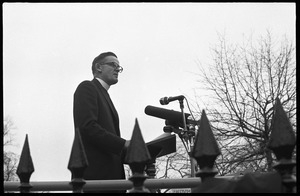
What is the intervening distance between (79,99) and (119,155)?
49 centimetres

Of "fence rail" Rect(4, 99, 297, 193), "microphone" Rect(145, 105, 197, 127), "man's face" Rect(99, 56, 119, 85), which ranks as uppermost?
"man's face" Rect(99, 56, 119, 85)

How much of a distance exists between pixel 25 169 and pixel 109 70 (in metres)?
2.00

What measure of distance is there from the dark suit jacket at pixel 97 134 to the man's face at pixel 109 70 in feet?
1.12

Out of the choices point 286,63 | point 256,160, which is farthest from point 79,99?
point 286,63

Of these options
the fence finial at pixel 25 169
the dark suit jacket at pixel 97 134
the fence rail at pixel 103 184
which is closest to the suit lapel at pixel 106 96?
the dark suit jacket at pixel 97 134

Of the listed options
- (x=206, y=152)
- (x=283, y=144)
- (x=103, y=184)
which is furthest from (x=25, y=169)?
(x=283, y=144)

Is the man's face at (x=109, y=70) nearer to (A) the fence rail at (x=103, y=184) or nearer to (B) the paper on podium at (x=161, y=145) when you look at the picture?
(B) the paper on podium at (x=161, y=145)

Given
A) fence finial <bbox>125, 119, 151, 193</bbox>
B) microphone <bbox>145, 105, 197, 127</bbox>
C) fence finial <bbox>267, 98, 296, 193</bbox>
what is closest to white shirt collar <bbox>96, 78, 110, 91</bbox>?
microphone <bbox>145, 105, 197, 127</bbox>

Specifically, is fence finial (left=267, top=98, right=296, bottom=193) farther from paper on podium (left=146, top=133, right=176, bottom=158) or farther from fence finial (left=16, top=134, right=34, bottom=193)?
paper on podium (left=146, top=133, right=176, bottom=158)

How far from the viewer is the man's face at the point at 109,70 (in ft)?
12.4

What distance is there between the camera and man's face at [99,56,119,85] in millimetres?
3766

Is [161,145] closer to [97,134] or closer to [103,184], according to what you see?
[97,134]

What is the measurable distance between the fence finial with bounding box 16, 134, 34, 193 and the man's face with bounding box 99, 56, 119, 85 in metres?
1.90

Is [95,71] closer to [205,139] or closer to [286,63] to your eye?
[205,139]
